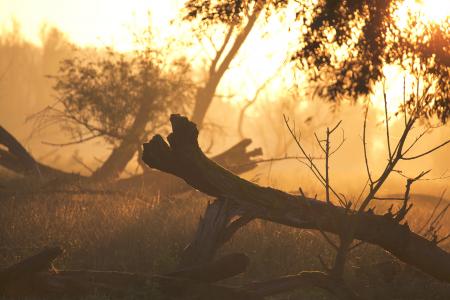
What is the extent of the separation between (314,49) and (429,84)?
193cm

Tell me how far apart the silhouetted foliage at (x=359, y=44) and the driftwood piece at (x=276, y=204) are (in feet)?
7.21

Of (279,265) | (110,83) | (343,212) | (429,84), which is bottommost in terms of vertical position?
(279,265)

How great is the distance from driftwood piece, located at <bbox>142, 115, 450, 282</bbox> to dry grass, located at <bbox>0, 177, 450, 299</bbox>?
874 mm

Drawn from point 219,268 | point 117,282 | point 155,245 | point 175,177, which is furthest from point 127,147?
point 219,268

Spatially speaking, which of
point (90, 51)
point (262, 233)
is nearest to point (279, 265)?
point (262, 233)

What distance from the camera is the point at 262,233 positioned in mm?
12000

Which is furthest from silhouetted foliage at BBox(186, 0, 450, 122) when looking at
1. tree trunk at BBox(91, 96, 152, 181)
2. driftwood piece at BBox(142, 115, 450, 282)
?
tree trunk at BBox(91, 96, 152, 181)

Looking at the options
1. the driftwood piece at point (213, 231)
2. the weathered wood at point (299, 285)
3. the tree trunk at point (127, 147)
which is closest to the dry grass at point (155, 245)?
the driftwood piece at point (213, 231)

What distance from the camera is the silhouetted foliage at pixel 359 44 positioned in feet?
33.5

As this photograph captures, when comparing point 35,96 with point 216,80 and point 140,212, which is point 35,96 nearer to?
point 216,80

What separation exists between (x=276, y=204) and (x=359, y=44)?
3.32 m

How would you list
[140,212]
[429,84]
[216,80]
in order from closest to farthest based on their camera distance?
[429,84], [140,212], [216,80]

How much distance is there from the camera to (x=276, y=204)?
354 inches

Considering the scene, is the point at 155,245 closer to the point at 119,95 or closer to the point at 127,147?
the point at 127,147
